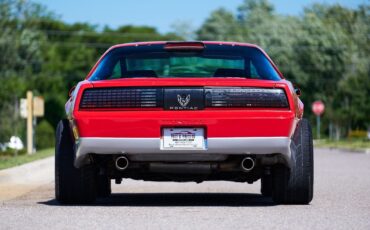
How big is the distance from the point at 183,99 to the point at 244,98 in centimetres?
53

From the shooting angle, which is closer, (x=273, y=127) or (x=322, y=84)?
(x=273, y=127)

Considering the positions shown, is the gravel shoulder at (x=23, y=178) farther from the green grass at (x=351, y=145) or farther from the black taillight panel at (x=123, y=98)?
the green grass at (x=351, y=145)

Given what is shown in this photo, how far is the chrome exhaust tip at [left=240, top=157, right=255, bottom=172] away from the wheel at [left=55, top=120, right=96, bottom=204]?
1413 mm

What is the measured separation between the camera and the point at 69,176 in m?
10.2

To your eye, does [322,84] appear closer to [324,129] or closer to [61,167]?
[324,129]

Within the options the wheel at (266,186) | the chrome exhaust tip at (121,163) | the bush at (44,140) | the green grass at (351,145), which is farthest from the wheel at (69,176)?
the bush at (44,140)

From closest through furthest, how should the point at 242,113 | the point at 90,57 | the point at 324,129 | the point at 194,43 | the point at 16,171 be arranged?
the point at 242,113 < the point at 194,43 < the point at 16,171 < the point at 324,129 < the point at 90,57

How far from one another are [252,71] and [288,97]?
4.62 feet

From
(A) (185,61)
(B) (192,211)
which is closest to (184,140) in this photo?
(B) (192,211)

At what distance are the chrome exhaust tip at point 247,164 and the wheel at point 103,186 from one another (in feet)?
7.04

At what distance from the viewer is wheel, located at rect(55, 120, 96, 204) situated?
10.2m

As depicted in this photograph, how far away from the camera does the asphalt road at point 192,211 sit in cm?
843

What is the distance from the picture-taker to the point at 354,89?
63.2m

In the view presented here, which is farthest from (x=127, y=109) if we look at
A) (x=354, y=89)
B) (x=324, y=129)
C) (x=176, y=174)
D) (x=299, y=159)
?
(x=324, y=129)
